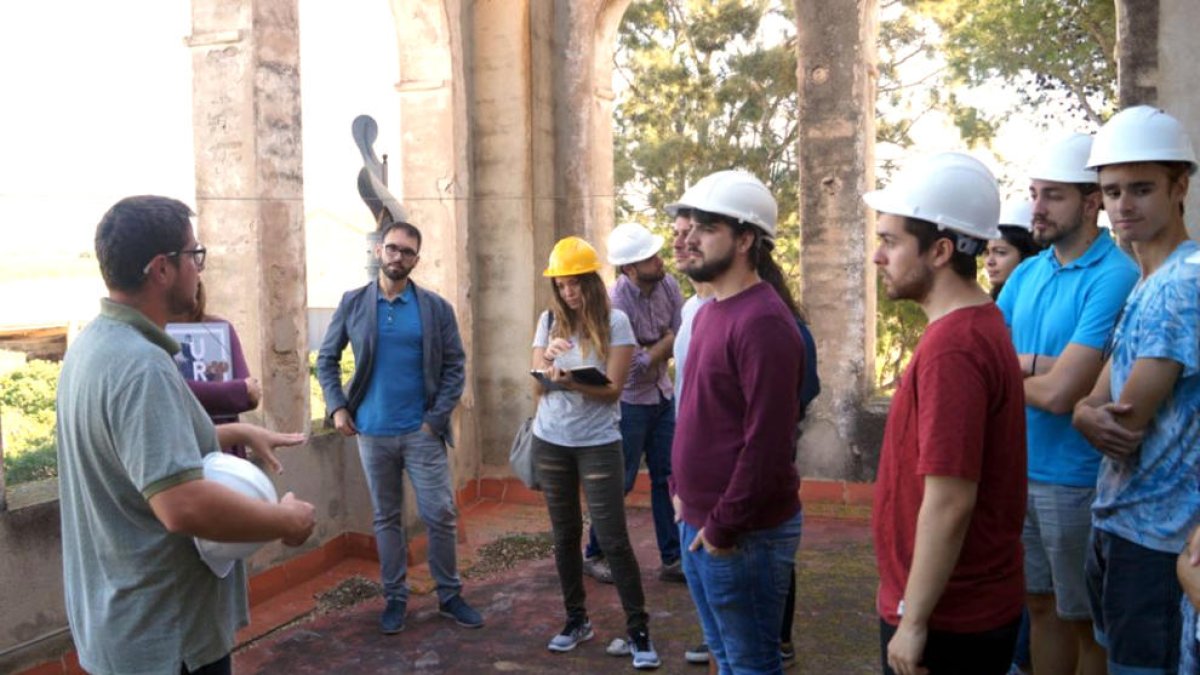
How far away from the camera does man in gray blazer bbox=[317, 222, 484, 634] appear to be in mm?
5207

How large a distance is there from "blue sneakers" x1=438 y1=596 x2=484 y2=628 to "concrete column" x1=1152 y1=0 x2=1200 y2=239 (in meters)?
4.43

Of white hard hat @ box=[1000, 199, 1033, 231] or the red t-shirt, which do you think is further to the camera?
white hard hat @ box=[1000, 199, 1033, 231]

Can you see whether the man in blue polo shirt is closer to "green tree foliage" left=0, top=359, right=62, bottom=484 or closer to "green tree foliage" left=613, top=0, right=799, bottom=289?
"green tree foliage" left=0, top=359, right=62, bottom=484

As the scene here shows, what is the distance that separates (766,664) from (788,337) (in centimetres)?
98

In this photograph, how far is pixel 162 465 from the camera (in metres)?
2.21

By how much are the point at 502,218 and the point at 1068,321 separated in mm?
5254

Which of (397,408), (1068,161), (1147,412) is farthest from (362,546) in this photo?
(1147,412)

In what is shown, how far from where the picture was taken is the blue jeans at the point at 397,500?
17.1 feet

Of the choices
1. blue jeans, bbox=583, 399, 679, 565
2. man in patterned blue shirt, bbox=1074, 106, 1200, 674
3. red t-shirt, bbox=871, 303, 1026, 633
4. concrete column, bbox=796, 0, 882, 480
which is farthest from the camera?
concrete column, bbox=796, 0, 882, 480

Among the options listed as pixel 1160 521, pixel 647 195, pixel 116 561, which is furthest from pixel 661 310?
pixel 647 195

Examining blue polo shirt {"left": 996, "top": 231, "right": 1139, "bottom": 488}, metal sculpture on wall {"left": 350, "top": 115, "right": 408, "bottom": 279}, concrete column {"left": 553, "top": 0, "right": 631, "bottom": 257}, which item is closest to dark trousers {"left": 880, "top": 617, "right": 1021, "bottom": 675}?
blue polo shirt {"left": 996, "top": 231, "right": 1139, "bottom": 488}

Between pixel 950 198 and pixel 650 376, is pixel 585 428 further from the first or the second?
pixel 950 198

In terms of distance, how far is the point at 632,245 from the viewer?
18.1 ft

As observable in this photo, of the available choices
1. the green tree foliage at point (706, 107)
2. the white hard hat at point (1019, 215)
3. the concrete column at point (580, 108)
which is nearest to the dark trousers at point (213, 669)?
the white hard hat at point (1019, 215)
